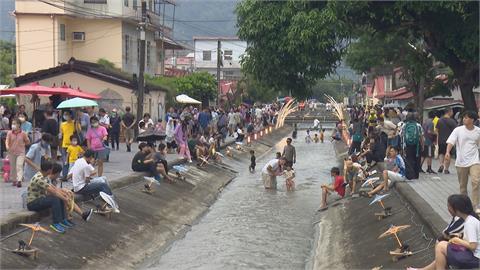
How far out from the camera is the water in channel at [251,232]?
15.5 metres

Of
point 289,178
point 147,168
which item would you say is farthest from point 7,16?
point 147,168

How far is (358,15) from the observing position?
16828 mm

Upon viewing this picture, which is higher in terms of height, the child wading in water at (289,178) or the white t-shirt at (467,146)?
the white t-shirt at (467,146)

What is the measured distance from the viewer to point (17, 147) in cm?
1745

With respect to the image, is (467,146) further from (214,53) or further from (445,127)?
(214,53)

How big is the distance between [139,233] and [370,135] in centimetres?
1155

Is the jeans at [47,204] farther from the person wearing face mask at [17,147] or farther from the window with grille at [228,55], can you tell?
the window with grille at [228,55]

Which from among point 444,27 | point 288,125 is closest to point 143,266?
point 444,27

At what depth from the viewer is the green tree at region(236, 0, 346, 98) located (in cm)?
1579

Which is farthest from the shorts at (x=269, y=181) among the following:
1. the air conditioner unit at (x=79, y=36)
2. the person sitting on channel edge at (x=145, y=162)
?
the air conditioner unit at (x=79, y=36)

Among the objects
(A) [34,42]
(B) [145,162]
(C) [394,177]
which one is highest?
(A) [34,42]

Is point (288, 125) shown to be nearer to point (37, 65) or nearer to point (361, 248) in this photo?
point (37, 65)

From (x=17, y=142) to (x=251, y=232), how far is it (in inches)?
236

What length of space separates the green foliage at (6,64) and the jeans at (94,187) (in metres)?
45.9
